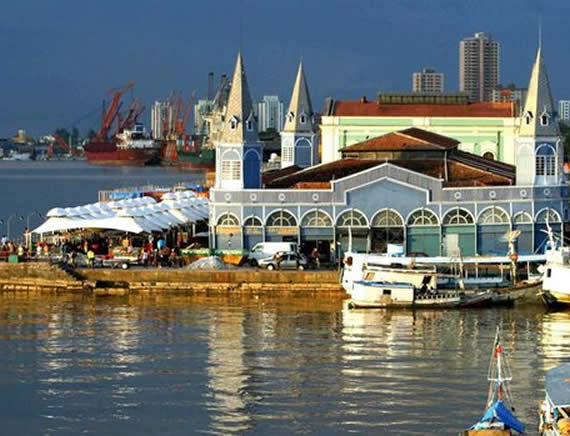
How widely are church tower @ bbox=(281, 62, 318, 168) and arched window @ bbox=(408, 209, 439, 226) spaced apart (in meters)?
15.8

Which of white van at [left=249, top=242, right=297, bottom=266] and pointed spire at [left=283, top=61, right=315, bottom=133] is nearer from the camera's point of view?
white van at [left=249, top=242, right=297, bottom=266]

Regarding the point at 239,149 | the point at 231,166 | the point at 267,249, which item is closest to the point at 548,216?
the point at 267,249

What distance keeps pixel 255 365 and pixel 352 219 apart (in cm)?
1646

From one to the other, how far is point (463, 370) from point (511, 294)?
11.1 metres

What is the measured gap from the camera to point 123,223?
186 feet

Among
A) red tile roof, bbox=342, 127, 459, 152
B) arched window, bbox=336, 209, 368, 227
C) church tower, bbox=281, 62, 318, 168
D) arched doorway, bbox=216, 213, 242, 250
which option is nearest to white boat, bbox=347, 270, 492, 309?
arched window, bbox=336, 209, 368, 227

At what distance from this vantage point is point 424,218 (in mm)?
51312

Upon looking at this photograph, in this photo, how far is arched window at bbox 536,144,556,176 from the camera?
5219cm

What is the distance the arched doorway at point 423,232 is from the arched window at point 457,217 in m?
0.35

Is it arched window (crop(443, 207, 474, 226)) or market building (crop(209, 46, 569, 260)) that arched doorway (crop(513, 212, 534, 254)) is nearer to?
market building (crop(209, 46, 569, 260))

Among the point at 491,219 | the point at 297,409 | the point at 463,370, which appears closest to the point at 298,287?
the point at 491,219

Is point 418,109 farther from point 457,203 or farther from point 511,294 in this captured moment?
point 511,294

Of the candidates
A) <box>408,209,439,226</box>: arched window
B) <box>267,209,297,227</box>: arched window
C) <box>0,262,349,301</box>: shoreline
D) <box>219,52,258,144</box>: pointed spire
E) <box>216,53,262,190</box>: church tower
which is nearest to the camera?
<box>0,262,349,301</box>: shoreline

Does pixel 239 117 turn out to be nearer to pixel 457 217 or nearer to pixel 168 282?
pixel 168 282
